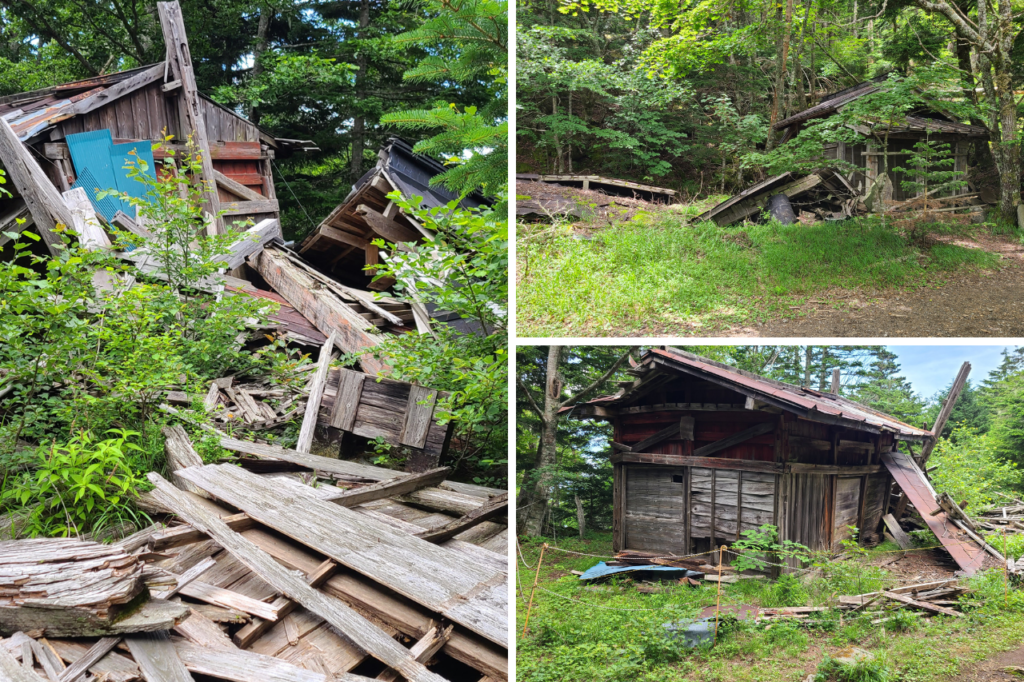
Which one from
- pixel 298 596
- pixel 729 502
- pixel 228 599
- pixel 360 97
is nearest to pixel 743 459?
pixel 729 502

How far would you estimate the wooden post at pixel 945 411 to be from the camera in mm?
2836

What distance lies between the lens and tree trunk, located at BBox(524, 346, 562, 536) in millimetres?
2982

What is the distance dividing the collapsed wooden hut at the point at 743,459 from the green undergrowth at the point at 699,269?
16.4 inches

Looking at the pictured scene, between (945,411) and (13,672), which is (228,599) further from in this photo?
(945,411)

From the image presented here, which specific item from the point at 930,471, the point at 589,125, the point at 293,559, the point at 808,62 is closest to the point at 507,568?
the point at 293,559

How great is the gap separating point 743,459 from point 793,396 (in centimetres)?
38

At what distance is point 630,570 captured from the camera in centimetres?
300

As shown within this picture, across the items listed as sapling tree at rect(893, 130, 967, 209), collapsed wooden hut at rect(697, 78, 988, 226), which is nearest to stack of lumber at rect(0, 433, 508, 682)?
collapsed wooden hut at rect(697, 78, 988, 226)

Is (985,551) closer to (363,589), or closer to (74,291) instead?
(363,589)

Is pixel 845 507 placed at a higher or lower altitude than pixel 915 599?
higher

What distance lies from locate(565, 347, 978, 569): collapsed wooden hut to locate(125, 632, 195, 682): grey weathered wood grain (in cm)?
193

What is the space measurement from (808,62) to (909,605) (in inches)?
130

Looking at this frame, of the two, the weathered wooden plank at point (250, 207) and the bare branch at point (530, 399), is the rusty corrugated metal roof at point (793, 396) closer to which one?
the bare branch at point (530, 399)

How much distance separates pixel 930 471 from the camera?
292 cm
